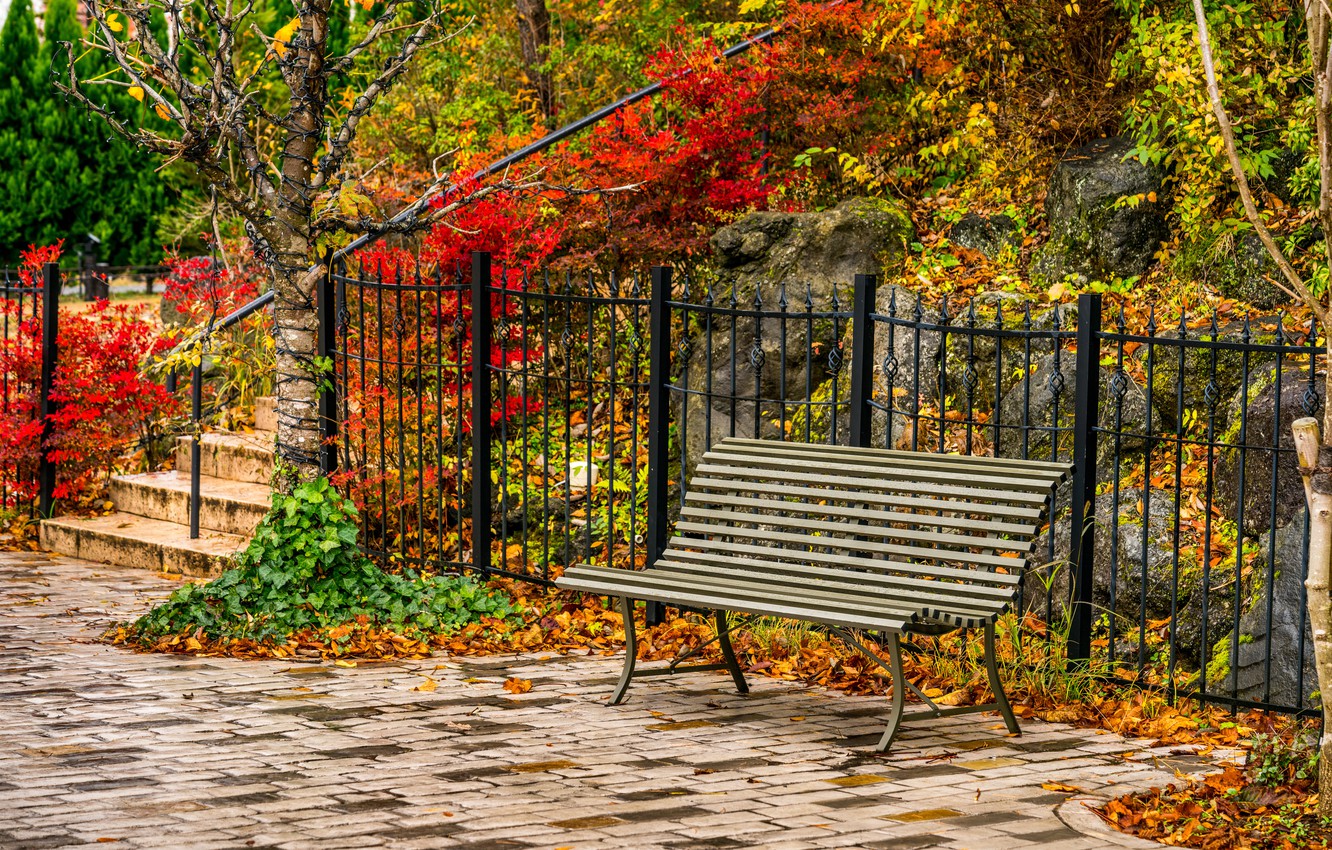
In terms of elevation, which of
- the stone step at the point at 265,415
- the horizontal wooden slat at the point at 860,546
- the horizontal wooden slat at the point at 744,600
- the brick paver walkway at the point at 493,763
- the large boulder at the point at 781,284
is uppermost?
the large boulder at the point at 781,284

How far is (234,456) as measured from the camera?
1117cm

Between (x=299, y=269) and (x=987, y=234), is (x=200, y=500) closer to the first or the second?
(x=299, y=269)

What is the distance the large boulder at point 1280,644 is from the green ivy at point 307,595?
348 cm

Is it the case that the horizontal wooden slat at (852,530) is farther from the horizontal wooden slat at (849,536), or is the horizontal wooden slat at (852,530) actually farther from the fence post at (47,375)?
the fence post at (47,375)

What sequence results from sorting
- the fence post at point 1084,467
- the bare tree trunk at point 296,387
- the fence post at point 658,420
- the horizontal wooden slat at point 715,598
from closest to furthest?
the horizontal wooden slat at point 715,598 → the fence post at point 1084,467 → the fence post at point 658,420 → the bare tree trunk at point 296,387

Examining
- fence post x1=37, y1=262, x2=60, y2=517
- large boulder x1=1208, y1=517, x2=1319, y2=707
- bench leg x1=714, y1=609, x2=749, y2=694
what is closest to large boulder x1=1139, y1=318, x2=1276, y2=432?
large boulder x1=1208, y1=517, x2=1319, y2=707

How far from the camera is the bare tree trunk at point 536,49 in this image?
14.5m

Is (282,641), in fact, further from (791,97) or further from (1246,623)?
(791,97)

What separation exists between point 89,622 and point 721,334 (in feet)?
13.8

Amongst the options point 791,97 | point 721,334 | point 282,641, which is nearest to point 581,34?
point 791,97

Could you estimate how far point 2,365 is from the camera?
445 inches

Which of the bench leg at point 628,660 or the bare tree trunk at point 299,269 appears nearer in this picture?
the bench leg at point 628,660

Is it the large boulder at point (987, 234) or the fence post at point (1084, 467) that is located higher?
the large boulder at point (987, 234)

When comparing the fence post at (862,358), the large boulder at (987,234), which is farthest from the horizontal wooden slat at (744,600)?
the large boulder at (987,234)
